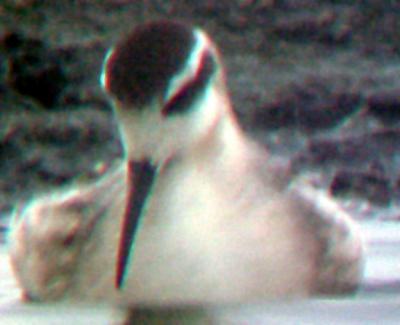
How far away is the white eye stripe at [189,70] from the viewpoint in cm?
553

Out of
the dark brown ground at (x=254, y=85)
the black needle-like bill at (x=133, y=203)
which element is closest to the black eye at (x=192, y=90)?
A: the black needle-like bill at (x=133, y=203)

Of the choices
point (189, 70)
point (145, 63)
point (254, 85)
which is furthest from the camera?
point (254, 85)

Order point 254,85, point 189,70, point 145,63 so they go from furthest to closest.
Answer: point 254,85, point 189,70, point 145,63

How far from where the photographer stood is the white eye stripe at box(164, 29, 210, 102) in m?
5.53

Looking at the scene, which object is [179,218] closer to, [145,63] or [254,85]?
[145,63]

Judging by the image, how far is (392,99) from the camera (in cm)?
1018

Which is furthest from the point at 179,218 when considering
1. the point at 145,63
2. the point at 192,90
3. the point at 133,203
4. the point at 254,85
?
the point at 254,85

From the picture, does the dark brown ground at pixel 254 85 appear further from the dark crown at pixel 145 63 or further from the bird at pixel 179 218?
the dark crown at pixel 145 63

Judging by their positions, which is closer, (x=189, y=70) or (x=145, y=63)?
(x=145, y=63)

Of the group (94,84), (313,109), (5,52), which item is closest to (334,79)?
(313,109)

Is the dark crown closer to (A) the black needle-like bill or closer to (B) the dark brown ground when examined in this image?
(A) the black needle-like bill

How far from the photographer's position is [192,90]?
5688 millimetres

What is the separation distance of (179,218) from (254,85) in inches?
183

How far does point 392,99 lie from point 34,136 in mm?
2593
